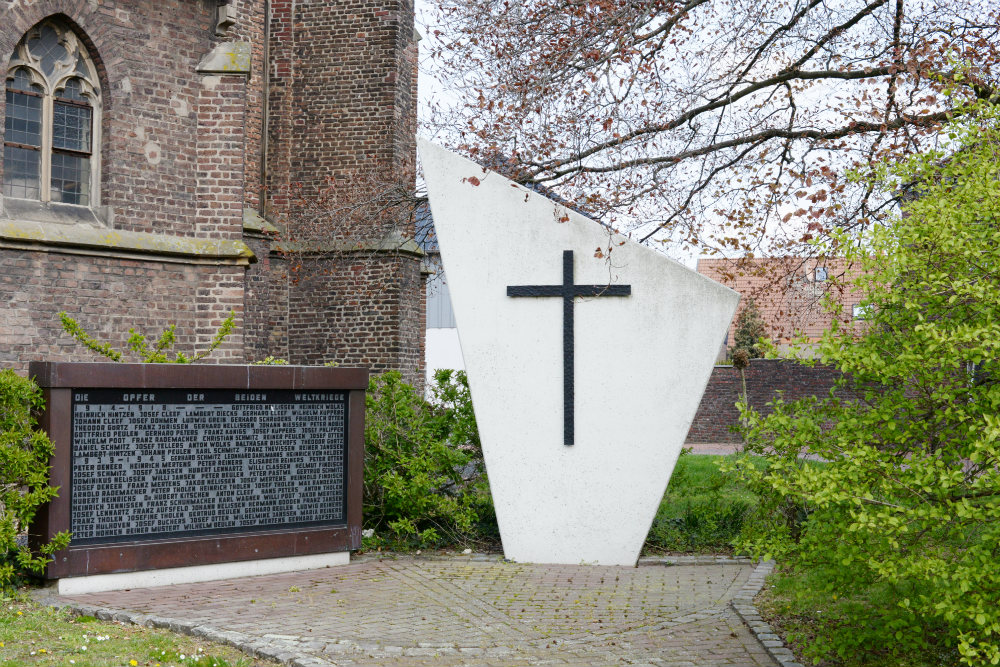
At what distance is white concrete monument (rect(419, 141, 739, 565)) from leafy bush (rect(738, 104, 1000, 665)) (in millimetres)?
3008

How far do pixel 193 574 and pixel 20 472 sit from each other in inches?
61.1

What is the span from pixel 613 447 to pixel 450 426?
72.8 inches

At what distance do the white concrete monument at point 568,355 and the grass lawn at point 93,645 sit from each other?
360cm

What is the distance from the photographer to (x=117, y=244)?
1238 centimetres

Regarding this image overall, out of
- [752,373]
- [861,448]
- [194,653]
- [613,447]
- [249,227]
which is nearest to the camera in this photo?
[861,448]

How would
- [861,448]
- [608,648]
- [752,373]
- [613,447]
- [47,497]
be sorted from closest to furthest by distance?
[861,448], [608,648], [47,497], [613,447], [752,373]

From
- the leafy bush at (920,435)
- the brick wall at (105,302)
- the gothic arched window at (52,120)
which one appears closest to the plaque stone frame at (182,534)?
the leafy bush at (920,435)

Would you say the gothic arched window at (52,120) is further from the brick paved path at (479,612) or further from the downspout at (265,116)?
the brick paved path at (479,612)

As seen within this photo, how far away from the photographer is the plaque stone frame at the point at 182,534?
23.3 ft

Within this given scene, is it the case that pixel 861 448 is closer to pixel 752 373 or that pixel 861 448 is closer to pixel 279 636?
pixel 279 636

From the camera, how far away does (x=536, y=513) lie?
8.71m

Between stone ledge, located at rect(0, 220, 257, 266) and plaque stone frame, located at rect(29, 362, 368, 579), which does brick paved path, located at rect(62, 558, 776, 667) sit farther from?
stone ledge, located at rect(0, 220, 257, 266)

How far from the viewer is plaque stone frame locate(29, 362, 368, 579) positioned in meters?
7.11

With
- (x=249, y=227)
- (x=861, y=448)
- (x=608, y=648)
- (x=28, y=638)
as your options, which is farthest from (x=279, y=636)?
(x=249, y=227)
